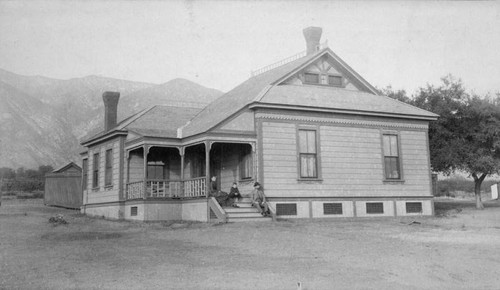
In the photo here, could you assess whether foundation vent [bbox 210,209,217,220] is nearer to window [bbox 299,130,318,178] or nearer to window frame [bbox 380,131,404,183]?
window [bbox 299,130,318,178]

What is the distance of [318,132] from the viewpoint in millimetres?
22438

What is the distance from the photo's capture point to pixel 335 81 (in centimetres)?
2505

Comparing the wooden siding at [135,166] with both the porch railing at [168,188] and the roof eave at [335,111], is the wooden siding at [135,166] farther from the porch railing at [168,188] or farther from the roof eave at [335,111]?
the roof eave at [335,111]

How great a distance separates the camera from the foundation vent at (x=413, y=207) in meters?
23.9

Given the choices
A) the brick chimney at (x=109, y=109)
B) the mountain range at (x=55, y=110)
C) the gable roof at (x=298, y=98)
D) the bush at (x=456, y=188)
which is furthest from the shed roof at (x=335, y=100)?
the mountain range at (x=55, y=110)

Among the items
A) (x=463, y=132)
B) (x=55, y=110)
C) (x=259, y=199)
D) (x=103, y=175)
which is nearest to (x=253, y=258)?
(x=259, y=199)

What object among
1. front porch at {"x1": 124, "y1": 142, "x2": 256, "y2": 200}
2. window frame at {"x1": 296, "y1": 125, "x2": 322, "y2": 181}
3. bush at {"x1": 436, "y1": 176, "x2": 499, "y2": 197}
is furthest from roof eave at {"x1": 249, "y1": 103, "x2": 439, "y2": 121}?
bush at {"x1": 436, "y1": 176, "x2": 499, "y2": 197}

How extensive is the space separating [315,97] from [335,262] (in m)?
13.2

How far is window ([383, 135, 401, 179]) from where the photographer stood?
23.8m

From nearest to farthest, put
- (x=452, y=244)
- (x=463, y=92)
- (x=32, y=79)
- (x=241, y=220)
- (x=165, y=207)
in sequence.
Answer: (x=452, y=244) → (x=241, y=220) → (x=165, y=207) → (x=463, y=92) → (x=32, y=79)

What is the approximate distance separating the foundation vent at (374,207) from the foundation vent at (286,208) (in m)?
3.76

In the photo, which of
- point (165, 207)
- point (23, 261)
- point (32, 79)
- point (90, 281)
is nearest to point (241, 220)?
point (165, 207)

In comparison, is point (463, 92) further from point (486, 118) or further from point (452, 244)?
point (452, 244)

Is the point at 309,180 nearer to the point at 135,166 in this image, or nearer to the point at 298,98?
the point at 298,98
